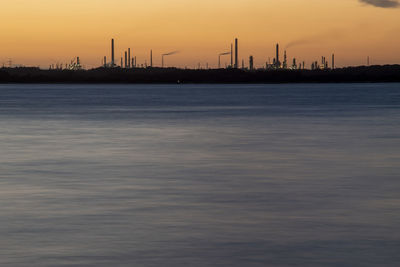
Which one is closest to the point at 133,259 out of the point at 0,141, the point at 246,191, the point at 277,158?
the point at 246,191

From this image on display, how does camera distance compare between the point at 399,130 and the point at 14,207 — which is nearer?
the point at 14,207

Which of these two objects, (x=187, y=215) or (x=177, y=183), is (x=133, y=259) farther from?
(x=177, y=183)

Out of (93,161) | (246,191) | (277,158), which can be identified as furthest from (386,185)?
(93,161)

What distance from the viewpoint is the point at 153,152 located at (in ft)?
105

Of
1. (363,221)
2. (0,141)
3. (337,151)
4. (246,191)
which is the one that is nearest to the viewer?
(363,221)

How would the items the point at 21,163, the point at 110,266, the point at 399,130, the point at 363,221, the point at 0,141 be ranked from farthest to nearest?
the point at 399,130
the point at 0,141
the point at 21,163
the point at 363,221
the point at 110,266

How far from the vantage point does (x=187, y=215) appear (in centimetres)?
Answer: 1574

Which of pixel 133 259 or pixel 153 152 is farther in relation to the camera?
pixel 153 152

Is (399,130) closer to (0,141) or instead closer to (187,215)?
(0,141)

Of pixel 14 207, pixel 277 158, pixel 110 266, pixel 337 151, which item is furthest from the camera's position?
pixel 337 151

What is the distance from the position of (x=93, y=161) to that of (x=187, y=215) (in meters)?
12.4

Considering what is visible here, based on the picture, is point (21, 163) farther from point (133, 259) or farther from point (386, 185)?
point (133, 259)

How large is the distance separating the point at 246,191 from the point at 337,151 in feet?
43.1

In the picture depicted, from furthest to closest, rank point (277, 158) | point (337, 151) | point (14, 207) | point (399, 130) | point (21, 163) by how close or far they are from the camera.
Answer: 1. point (399, 130)
2. point (337, 151)
3. point (277, 158)
4. point (21, 163)
5. point (14, 207)
